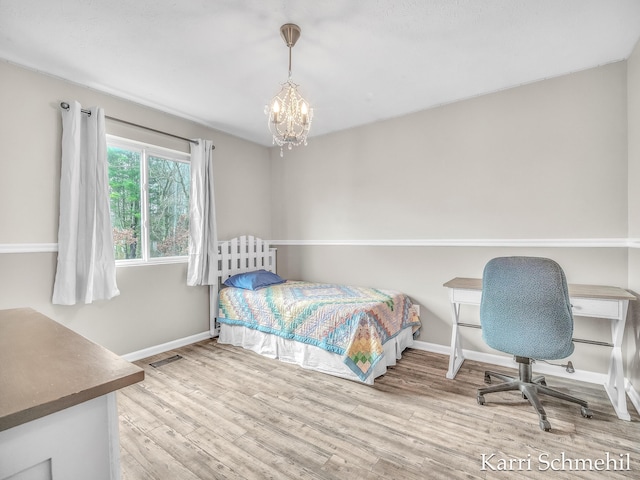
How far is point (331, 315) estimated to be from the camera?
2.60 meters

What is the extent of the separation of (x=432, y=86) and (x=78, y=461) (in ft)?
10.3

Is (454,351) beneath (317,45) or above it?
beneath

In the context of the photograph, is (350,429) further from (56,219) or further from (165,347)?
(56,219)

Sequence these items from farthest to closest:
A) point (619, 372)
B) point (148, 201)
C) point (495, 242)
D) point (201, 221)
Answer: point (201, 221) < point (148, 201) < point (495, 242) < point (619, 372)

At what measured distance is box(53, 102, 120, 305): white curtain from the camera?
243cm

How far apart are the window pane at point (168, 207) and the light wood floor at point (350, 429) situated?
4.30ft

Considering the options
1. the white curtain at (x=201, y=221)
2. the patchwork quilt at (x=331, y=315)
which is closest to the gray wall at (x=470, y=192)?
the patchwork quilt at (x=331, y=315)

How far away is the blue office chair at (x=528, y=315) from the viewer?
6.04ft

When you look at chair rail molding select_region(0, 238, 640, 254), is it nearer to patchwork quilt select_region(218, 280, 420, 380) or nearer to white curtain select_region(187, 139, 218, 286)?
patchwork quilt select_region(218, 280, 420, 380)

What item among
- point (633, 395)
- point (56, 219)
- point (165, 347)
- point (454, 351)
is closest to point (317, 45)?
point (56, 219)

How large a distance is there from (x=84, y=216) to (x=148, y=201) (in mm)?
633

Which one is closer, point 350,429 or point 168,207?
point 350,429

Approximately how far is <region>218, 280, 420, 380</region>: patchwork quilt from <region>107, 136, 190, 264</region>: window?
2.68 ft

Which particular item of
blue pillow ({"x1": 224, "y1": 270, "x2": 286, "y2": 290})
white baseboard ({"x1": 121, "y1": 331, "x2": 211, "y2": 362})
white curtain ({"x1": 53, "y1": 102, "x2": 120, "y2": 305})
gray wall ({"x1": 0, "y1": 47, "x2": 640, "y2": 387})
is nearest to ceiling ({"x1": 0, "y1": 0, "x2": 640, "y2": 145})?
gray wall ({"x1": 0, "y1": 47, "x2": 640, "y2": 387})
